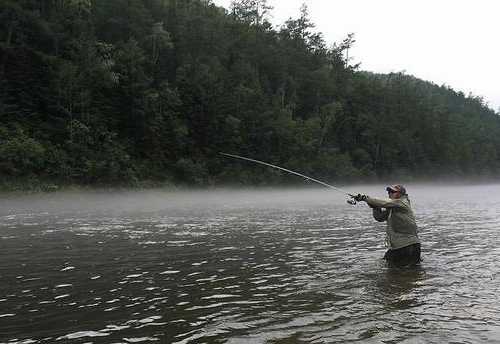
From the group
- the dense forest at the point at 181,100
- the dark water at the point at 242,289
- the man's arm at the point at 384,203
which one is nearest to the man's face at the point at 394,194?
the man's arm at the point at 384,203

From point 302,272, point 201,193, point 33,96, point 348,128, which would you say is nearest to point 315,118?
point 348,128

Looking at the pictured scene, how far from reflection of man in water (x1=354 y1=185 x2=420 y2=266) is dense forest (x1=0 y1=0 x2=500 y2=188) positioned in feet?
134

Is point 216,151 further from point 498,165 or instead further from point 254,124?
point 498,165

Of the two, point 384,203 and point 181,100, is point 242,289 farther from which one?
point 181,100

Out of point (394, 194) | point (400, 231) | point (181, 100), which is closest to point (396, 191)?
point (394, 194)

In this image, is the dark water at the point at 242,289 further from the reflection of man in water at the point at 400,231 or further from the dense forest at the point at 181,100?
the dense forest at the point at 181,100

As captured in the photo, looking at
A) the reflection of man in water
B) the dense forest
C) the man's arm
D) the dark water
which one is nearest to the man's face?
the reflection of man in water

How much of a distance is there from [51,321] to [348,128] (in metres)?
105

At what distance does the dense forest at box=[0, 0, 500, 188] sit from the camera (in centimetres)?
5462

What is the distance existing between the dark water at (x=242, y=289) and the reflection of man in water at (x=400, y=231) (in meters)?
0.48

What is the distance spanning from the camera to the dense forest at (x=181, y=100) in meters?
54.6

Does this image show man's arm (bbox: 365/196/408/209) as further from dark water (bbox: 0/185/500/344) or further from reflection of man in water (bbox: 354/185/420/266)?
dark water (bbox: 0/185/500/344)

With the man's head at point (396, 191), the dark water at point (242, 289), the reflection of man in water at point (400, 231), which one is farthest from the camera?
the man's head at point (396, 191)

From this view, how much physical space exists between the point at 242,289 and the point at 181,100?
62.7 metres
